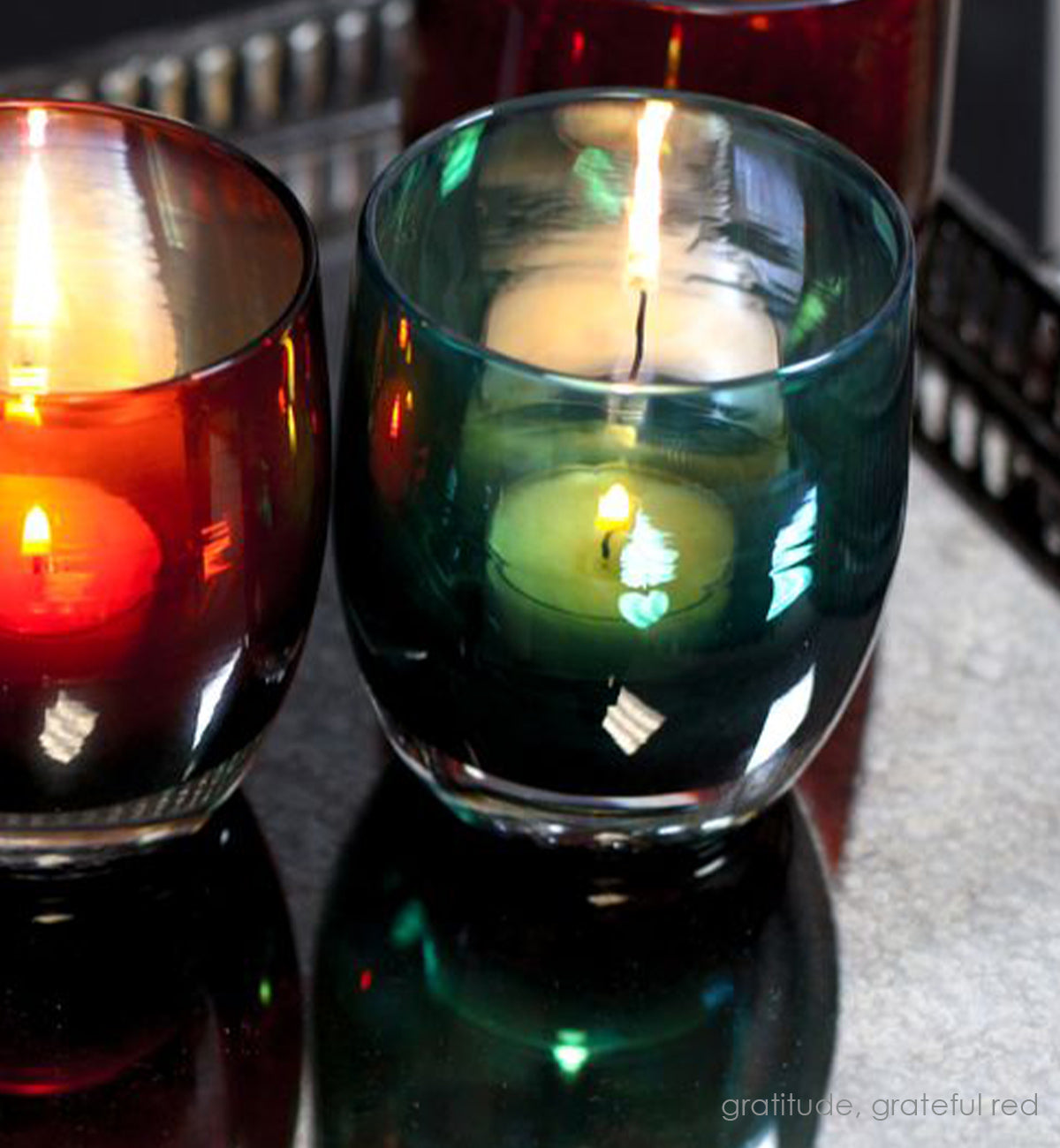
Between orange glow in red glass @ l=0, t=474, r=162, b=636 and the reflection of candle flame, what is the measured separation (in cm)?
7

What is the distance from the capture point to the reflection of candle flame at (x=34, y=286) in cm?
42

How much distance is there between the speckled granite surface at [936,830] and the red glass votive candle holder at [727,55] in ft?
0.28

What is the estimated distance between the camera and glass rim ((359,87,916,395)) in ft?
1.15

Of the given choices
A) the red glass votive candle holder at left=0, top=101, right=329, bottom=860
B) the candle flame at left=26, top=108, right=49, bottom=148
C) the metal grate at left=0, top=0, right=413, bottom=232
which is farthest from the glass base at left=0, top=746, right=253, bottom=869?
the metal grate at left=0, top=0, right=413, bottom=232

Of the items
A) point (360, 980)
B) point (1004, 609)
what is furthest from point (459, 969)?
point (1004, 609)

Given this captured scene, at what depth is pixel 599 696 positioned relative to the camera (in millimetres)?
375

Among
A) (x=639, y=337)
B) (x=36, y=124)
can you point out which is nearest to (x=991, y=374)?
(x=639, y=337)

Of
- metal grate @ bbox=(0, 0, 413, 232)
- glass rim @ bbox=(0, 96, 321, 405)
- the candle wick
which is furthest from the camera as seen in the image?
metal grate @ bbox=(0, 0, 413, 232)

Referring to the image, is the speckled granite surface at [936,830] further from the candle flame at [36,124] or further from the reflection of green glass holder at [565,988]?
the candle flame at [36,124]

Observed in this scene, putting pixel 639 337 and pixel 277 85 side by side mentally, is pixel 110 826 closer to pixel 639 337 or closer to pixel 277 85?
pixel 639 337

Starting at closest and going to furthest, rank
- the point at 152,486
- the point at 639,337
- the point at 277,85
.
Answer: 1. the point at 152,486
2. the point at 639,337
3. the point at 277,85

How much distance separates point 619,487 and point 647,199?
0.27ft

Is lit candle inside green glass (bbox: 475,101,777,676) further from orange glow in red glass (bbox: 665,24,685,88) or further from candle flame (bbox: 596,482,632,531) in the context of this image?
orange glow in red glass (bbox: 665,24,685,88)

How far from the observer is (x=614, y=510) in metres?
0.37
